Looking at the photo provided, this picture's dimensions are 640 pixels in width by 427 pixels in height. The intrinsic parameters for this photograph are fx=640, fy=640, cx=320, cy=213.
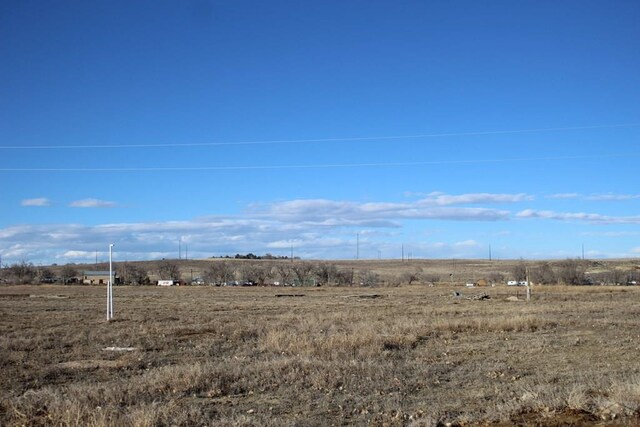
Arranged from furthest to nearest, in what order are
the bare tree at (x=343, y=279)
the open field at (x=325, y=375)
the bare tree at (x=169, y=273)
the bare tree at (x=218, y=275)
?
1. the bare tree at (x=169, y=273)
2. the bare tree at (x=218, y=275)
3. the bare tree at (x=343, y=279)
4. the open field at (x=325, y=375)

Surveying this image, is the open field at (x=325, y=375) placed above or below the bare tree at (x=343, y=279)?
above

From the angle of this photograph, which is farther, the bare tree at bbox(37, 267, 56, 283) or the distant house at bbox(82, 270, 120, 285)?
the bare tree at bbox(37, 267, 56, 283)

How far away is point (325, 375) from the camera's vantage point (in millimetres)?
12094

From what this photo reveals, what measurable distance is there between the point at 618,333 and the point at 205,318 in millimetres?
17044

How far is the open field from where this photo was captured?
348 inches

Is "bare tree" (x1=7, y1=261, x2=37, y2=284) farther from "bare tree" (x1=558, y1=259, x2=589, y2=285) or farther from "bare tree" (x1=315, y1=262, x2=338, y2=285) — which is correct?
"bare tree" (x1=558, y1=259, x2=589, y2=285)

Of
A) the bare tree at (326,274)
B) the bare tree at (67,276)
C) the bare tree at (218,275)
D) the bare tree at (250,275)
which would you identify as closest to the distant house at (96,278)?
the bare tree at (67,276)

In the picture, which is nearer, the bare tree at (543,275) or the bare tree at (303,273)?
the bare tree at (543,275)

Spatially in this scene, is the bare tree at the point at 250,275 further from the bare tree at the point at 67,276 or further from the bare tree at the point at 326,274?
the bare tree at the point at 67,276

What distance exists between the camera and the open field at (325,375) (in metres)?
8.84

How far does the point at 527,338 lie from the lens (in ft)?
65.1

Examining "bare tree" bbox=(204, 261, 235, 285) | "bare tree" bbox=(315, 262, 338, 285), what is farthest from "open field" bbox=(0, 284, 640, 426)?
"bare tree" bbox=(204, 261, 235, 285)

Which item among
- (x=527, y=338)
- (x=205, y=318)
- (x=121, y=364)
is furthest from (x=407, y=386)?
(x=205, y=318)

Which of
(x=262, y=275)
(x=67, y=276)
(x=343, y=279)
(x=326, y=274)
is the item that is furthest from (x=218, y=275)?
(x=67, y=276)
